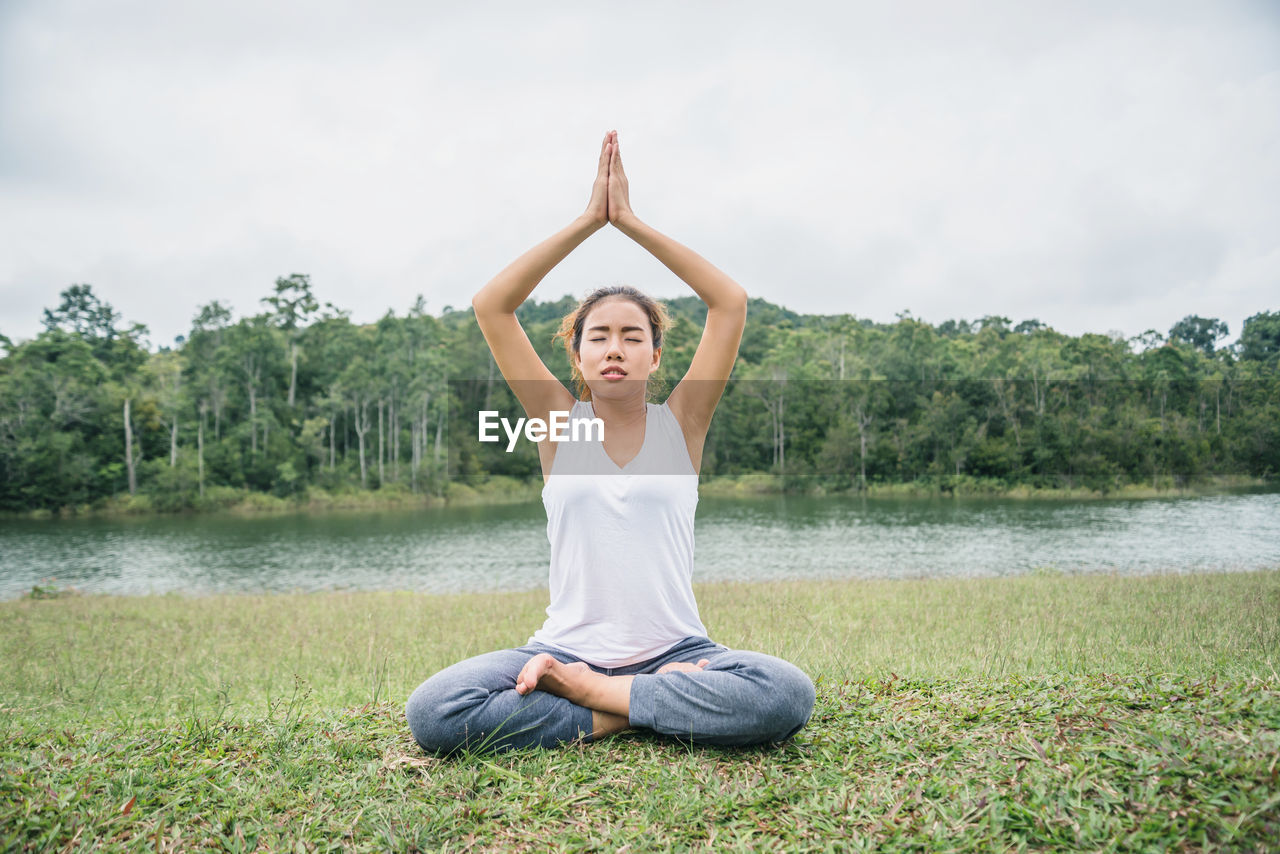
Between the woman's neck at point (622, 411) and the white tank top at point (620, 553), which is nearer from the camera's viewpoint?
the white tank top at point (620, 553)

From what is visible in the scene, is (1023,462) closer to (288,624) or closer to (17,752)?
(288,624)

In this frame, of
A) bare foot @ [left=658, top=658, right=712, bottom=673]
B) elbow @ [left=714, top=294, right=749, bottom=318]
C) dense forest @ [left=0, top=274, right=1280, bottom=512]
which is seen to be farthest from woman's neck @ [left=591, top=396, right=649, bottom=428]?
dense forest @ [left=0, top=274, right=1280, bottom=512]

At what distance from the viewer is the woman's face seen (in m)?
2.90

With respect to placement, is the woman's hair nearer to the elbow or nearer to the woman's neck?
the woman's neck

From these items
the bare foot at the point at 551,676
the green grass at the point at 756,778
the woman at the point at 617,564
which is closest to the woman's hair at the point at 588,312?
the woman at the point at 617,564

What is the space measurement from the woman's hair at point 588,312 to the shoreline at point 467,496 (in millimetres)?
33440

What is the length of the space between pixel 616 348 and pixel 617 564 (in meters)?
0.81

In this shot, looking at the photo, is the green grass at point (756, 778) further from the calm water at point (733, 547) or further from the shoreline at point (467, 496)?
the shoreline at point (467, 496)

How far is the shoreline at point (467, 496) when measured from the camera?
37.0 metres

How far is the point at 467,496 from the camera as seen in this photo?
43750mm

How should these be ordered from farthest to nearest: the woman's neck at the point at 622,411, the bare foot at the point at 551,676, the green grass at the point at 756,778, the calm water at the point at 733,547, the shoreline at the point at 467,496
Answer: the shoreline at the point at 467,496 → the calm water at the point at 733,547 → the woman's neck at the point at 622,411 → the bare foot at the point at 551,676 → the green grass at the point at 756,778

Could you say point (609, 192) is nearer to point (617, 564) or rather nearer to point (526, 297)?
point (526, 297)

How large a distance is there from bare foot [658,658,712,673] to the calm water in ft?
39.1

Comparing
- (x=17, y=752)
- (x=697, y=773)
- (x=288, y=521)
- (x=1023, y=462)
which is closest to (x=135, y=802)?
(x=17, y=752)
